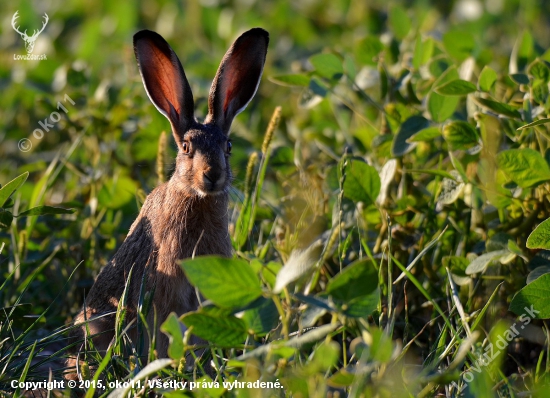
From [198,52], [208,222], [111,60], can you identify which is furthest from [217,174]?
[111,60]

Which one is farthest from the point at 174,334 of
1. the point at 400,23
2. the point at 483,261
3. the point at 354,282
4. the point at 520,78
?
the point at 400,23

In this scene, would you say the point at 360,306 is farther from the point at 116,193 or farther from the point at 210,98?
the point at 116,193

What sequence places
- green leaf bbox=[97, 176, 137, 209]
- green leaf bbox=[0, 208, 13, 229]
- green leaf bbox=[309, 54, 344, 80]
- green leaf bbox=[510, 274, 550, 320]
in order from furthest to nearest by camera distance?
green leaf bbox=[97, 176, 137, 209], green leaf bbox=[309, 54, 344, 80], green leaf bbox=[0, 208, 13, 229], green leaf bbox=[510, 274, 550, 320]

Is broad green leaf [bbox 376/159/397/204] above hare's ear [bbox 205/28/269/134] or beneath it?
beneath

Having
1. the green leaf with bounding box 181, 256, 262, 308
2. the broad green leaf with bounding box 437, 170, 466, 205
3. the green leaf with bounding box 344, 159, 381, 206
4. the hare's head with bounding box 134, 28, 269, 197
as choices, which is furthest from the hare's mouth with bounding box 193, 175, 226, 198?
the green leaf with bounding box 181, 256, 262, 308

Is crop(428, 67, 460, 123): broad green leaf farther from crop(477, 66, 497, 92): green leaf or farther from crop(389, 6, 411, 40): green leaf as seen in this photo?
crop(389, 6, 411, 40): green leaf

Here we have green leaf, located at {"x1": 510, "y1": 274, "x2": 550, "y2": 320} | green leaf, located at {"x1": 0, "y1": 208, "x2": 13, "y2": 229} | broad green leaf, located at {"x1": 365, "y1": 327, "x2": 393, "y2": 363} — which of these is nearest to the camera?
broad green leaf, located at {"x1": 365, "y1": 327, "x2": 393, "y2": 363}

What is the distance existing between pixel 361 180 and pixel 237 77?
111cm

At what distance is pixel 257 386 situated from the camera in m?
3.09

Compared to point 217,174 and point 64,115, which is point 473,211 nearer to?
point 217,174

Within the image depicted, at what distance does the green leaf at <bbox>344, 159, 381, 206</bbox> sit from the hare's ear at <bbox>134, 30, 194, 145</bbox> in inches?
43.1

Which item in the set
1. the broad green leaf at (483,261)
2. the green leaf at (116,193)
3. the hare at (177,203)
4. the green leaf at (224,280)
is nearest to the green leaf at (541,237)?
the broad green leaf at (483,261)

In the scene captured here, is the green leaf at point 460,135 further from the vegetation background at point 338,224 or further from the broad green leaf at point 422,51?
the broad green leaf at point 422,51

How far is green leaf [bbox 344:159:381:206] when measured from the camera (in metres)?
4.54
